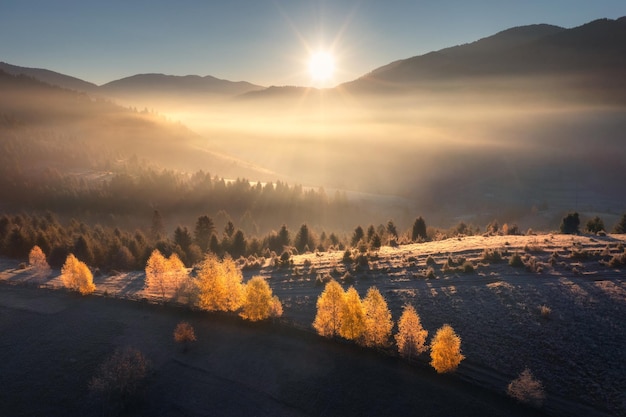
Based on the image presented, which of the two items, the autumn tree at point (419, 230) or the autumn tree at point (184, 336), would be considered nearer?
the autumn tree at point (184, 336)

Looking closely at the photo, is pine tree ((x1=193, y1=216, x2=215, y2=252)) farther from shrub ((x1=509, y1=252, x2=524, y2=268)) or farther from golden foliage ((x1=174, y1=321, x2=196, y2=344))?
shrub ((x1=509, y1=252, x2=524, y2=268))

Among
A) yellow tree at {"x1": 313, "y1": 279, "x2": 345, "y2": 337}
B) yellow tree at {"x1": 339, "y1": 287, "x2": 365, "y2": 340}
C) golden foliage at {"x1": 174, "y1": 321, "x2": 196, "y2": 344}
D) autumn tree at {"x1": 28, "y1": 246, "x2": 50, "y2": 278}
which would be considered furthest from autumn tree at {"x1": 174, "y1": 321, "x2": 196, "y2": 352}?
autumn tree at {"x1": 28, "y1": 246, "x2": 50, "y2": 278}

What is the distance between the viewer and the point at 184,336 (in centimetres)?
4766

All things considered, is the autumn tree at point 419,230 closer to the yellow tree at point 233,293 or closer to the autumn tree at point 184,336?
the yellow tree at point 233,293

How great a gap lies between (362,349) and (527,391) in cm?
1717

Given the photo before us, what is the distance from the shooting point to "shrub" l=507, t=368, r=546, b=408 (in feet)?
113

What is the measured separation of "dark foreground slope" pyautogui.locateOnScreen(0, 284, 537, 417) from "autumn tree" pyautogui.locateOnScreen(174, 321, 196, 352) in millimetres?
972

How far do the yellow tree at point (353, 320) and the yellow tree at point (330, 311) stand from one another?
117cm

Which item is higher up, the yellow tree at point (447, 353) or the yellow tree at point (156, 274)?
the yellow tree at point (447, 353)

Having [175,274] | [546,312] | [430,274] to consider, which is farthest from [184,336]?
[546,312]

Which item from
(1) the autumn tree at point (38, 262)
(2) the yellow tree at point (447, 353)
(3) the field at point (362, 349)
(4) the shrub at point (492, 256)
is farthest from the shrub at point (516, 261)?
(1) the autumn tree at point (38, 262)

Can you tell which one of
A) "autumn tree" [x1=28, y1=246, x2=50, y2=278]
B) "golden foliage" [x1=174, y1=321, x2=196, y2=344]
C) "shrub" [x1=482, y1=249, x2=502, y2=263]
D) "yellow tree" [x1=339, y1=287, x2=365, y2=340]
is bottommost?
"autumn tree" [x1=28, y1=246, x2=50, y2=278]

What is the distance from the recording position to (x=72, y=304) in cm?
6231

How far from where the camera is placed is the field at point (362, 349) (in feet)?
123
